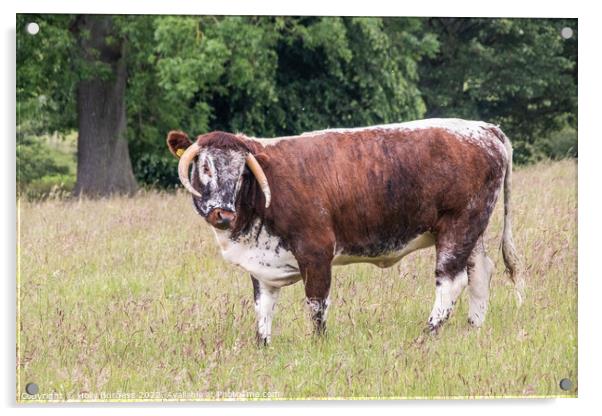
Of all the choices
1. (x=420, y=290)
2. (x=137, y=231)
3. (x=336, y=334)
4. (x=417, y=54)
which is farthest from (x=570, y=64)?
(x=137, y=231)

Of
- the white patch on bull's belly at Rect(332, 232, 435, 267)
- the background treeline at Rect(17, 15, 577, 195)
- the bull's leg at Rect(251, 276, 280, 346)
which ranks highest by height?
the background treeline at Rect(17, 15, 577, 195)

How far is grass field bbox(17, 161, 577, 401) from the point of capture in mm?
7391

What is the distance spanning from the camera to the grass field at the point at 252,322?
24.2 feet

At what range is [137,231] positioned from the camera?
881 centimetres

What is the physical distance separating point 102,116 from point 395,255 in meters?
2.65

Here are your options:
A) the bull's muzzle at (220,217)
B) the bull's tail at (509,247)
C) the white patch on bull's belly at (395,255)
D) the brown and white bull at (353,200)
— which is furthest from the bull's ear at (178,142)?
the bull's tail at (509,247)

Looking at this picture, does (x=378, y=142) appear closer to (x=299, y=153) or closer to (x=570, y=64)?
(x=299, y=153)

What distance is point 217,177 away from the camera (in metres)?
7.19

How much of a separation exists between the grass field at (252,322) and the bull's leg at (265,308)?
0.06 m

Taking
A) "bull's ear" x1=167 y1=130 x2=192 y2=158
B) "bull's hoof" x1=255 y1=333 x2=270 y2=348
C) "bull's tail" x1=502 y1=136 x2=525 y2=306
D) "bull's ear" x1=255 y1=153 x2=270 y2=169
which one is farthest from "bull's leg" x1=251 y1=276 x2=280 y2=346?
"bull's tail" x1=502 y1=136 x2=525 y2=306

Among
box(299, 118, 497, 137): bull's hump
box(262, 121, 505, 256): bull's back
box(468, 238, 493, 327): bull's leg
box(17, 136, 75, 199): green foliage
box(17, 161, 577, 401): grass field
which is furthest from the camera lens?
box(468, 238, 493, 327): bull's leg

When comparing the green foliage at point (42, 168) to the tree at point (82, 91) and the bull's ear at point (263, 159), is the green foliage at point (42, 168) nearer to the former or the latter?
the tree at point (82, 91)

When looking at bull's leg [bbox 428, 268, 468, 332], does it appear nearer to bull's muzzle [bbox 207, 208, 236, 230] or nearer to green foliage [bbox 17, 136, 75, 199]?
bull's muzzle [bbox 207, 208, 236, 230]
